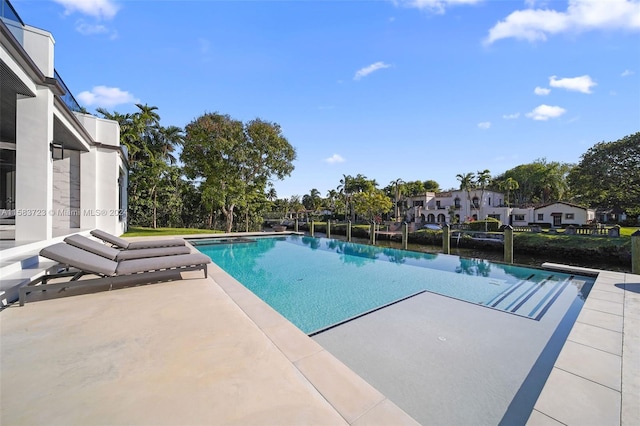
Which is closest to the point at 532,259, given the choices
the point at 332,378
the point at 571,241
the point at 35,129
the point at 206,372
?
the point at 571,241

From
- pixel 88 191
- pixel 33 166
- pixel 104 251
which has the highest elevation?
pixel 33 166

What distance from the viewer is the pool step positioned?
5317 mm

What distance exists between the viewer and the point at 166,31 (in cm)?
962

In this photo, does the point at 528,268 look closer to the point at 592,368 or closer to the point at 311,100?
the point at 592,368

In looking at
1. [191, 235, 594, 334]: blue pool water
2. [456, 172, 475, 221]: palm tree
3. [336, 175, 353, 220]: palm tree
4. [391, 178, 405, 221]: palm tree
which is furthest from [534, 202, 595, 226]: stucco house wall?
[191, 235, 594, 334]: blue pool water

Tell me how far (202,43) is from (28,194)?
8460 mm

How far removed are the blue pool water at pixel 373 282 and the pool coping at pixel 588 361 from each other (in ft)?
3.19

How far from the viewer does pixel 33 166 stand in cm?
552

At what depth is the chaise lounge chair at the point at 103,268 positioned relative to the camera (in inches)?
158

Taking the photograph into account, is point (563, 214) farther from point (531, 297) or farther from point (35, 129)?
point (35, 129)

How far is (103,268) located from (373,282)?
5.87 metres

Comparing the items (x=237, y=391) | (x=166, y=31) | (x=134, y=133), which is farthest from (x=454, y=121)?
(x=134, y=133)

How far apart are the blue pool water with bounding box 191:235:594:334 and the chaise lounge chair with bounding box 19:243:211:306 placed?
5.94ft

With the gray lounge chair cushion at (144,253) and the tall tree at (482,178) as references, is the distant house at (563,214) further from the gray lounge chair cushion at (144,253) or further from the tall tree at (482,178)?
the gray lounge chair cushion at (144,253)
